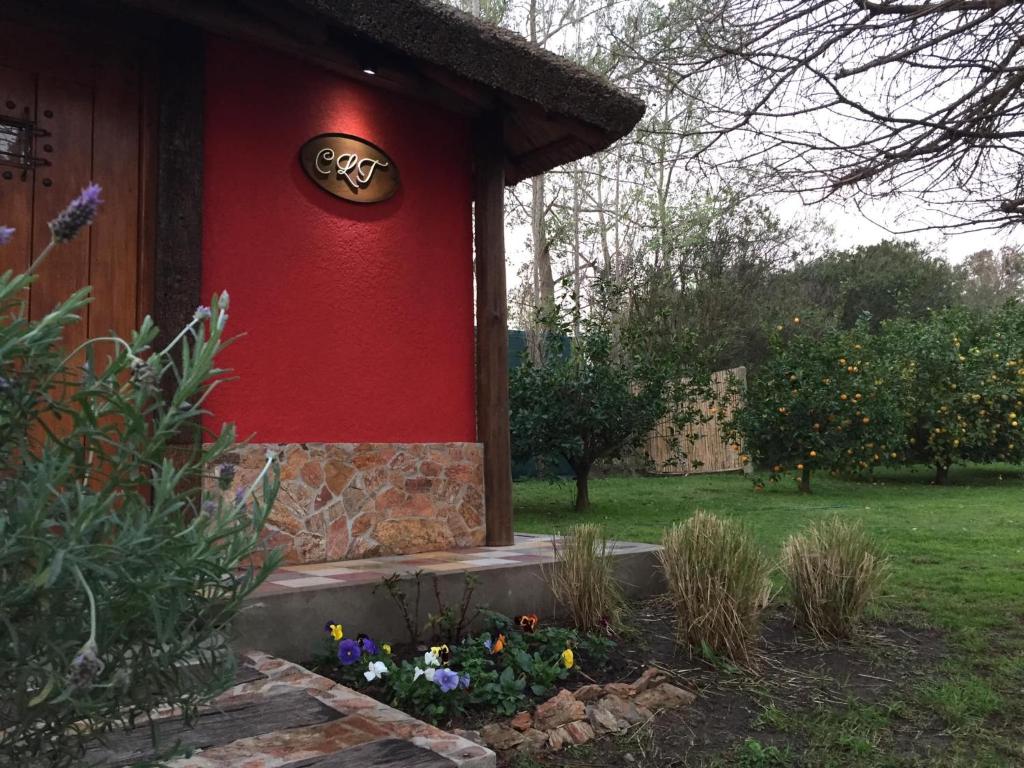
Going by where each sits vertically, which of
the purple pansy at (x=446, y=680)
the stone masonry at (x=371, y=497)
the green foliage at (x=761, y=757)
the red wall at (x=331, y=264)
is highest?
Answer: the red wall at (x=331, y=264)

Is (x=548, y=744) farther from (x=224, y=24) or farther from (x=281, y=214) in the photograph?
(x=224, y=24)

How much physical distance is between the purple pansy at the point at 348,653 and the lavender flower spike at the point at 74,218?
226cm

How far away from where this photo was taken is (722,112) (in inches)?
144

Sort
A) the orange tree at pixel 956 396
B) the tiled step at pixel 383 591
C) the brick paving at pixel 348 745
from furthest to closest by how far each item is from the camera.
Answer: the orange tree at pixel 956 396, the tiled step at pixel 383 591, the brick paving at pixel 348 745

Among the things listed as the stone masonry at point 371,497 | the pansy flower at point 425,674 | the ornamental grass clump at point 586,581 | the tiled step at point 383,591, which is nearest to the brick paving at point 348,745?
the pansy flower at point 425,674

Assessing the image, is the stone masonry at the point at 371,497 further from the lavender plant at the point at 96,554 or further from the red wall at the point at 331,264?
the lavender plant at the point at 96,554

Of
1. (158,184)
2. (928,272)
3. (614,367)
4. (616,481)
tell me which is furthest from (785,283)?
(158,184)

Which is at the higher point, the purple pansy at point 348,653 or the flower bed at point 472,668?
the purple pansy at point 348,653

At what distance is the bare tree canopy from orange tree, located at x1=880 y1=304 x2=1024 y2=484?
770 centimetres


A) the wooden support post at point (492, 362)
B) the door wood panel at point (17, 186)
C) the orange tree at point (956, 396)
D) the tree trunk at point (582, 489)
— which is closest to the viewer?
the door wood panel at point (17, 186)

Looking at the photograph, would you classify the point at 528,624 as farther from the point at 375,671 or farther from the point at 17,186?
the point at 17,186

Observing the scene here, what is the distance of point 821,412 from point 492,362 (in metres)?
6.18

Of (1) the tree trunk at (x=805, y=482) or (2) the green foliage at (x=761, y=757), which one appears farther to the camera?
(1) the tree trunk at (x=805, y=482)

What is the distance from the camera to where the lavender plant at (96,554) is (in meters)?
0.99
